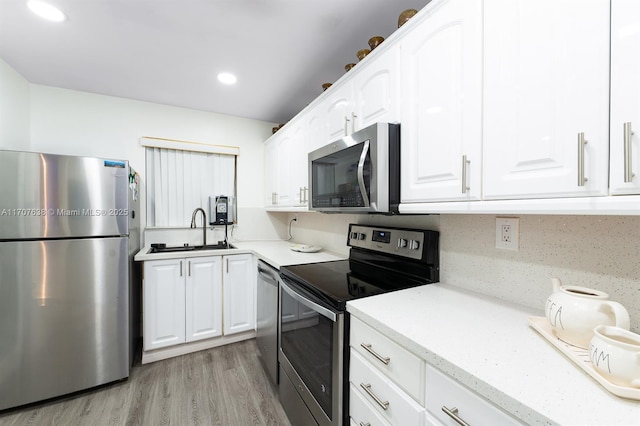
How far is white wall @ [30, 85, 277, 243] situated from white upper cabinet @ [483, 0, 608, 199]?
2706mm

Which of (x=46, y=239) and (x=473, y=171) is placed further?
(x=46, y=239)

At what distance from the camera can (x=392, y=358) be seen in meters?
0.85

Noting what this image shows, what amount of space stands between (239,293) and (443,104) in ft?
7.58

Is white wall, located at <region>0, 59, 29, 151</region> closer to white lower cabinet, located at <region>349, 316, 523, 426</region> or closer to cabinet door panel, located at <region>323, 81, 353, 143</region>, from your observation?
cabinet door panel, located at <region>323, 81, 353, 143</region>

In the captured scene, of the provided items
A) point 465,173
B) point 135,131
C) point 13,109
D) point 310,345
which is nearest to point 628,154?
point 465,173

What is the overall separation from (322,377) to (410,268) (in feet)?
2.34

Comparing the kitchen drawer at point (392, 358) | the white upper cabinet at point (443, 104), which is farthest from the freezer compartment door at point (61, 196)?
the white upper cabinet at point (443, 104)

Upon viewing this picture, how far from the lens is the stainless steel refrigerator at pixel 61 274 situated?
5.35 ft

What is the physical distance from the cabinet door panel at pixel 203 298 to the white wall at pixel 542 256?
1859 mm

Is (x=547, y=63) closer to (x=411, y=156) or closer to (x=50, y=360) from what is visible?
(x=411, y=156)

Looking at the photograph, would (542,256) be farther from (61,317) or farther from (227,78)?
(61,317)

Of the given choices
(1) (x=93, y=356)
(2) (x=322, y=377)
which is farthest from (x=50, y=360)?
(2) (x=322, y=377)

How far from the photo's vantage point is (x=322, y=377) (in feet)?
3.97

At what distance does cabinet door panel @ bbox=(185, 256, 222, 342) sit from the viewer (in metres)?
2.32
